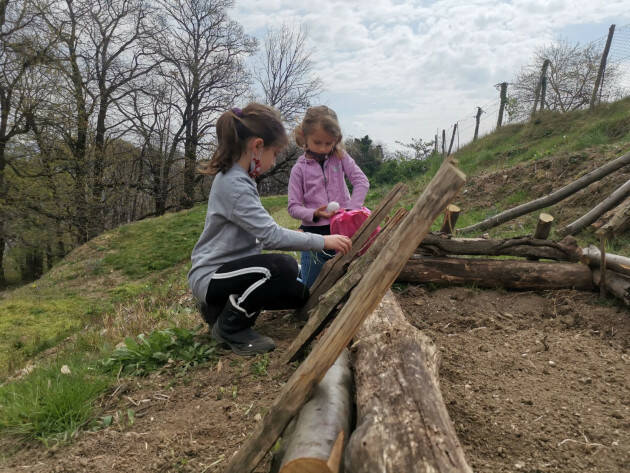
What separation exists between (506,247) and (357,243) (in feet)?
6.25

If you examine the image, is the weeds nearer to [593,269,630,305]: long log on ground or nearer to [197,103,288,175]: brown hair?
[197,103,288,175]: brown hair

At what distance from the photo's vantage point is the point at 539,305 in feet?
12.1

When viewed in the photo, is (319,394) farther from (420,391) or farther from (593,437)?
(593,437)

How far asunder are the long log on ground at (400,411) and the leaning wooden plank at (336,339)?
0.87 feet

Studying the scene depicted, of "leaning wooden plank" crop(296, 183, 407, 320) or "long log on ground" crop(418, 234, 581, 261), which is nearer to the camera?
"leaning wooden plank" crop(296, 183, 407, 320)

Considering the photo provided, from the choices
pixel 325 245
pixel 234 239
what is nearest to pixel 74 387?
pixel 234 239

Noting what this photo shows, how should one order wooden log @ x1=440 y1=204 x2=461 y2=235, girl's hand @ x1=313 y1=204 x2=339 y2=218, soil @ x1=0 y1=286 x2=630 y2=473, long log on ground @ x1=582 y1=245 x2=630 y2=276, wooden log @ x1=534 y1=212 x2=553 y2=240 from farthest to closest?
wooden log @ x1=440 y1=204 x2=461 y2=235 < wooden log @ x1=534 y1=212 x2=553 y2=240 < girl's hand @ x1=313 y1=204 x2=339 y2=218 < long log on ground @ x1=582 y1=245 x2=630 y2=276 < soil @ x1=0 y1=286 x2=630 y2=473

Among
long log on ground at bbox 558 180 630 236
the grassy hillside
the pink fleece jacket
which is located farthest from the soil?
long log on ground at bbox 558 180 630 236

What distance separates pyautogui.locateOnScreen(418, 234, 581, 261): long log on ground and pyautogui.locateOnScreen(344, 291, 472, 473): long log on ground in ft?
6.47

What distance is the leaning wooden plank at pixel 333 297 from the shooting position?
7.65 feet

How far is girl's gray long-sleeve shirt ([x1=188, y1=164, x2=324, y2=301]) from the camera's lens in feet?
9.45

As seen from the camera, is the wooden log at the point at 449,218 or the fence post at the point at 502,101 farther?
the fence post at the point at 502,101

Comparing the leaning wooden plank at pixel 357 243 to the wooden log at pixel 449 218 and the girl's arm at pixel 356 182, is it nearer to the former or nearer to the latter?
the girl's arm at pixel 356 182

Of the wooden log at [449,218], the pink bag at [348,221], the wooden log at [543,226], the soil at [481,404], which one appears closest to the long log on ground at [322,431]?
the soil at [481,404]
